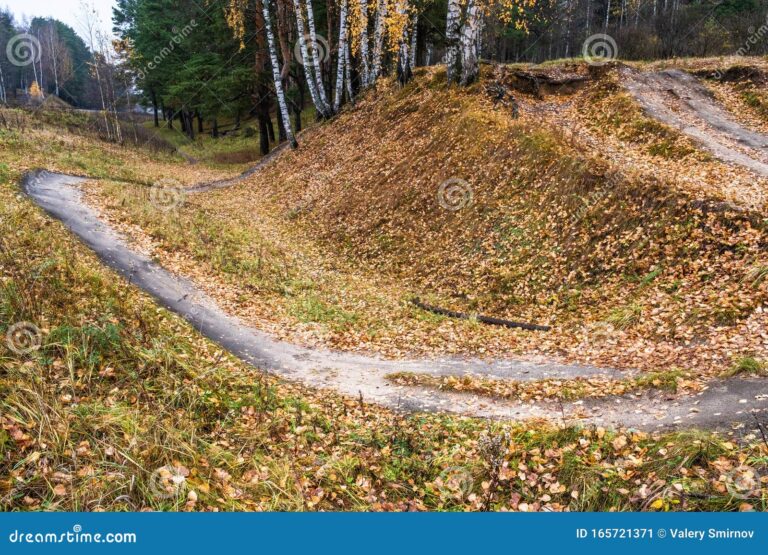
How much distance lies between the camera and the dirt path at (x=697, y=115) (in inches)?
588

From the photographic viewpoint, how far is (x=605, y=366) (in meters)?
9.24

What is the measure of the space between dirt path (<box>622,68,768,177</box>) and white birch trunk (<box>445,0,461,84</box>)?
24.3ft

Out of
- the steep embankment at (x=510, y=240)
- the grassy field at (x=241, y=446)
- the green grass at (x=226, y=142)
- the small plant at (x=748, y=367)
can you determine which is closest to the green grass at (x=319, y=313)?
the steep embankment at (x=510, y=240)

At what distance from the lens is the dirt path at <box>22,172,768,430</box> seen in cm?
698

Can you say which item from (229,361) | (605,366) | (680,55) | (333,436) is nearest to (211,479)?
(333,436)

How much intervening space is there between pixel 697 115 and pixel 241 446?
66.7 feet

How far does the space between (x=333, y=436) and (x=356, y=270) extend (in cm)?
1018

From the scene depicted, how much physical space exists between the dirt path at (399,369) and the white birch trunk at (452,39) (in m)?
15.1

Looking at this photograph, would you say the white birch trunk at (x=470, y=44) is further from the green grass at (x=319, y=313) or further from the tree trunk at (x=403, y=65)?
the green grass at (x=319, y=313)

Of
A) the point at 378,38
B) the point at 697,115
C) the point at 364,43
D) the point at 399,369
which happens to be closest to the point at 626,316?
the point at 399,369

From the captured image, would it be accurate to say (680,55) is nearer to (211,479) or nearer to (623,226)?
(623,226)

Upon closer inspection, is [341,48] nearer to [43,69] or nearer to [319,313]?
[319,313]

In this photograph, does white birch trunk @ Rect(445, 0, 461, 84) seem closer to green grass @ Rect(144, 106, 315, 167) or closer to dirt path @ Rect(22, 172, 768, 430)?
dirt path @ Rect(22, 172, 768, 430)

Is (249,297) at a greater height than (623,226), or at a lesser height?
lesser
